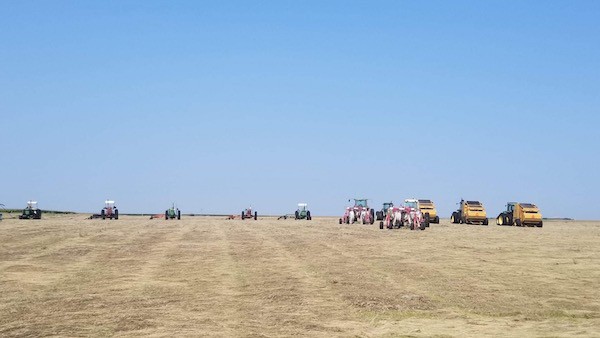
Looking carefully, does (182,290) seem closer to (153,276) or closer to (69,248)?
(153,276)

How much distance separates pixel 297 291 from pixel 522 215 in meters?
45.9

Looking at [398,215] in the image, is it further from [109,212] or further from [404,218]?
[109,212]

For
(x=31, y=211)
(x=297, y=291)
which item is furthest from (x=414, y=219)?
(x=31, y=211)

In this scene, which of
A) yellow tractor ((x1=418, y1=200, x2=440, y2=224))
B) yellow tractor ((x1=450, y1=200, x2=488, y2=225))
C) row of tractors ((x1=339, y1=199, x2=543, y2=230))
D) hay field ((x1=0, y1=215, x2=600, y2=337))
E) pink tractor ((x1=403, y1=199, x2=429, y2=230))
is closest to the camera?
hay field ((x1=0, y1=215, x2=600, y2=337))

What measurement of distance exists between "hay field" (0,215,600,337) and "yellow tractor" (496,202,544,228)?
106ft

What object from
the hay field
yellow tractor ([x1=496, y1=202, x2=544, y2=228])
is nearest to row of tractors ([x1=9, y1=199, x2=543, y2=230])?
yellow tractor ([x1=496, y1=202, x2=544, y2=228])

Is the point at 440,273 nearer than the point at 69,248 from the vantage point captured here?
Yes

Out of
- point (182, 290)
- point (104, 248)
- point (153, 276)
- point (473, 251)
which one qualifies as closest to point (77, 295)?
point (182, 290)

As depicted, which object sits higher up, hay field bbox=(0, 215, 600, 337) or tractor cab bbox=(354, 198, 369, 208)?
tractor cab bbox=(354, 198, 369, 208)

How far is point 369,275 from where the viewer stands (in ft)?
55.4

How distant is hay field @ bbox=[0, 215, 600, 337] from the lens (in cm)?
1054

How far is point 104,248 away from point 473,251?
13.6m

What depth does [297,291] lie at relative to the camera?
46.7ft

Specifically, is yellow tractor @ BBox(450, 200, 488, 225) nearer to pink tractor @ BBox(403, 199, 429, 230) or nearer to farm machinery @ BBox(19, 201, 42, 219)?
pink tractor @ BBox(403, 199, 429, 230)
